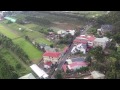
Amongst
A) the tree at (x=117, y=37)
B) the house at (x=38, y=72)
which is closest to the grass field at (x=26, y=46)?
the house at (x=38, y=72)

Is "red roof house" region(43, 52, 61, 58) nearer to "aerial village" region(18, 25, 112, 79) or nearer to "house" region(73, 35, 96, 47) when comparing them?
"aerial village" region(18, 25, 112, 79)

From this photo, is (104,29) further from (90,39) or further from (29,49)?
(29,49)

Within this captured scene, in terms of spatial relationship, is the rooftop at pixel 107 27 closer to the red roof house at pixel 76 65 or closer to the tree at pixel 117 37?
the tree at pixel 117 37

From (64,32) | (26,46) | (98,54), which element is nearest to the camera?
(98,54)

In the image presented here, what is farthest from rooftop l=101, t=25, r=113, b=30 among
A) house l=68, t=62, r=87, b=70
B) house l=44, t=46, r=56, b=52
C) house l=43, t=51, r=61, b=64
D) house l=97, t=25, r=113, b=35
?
house l=68, t=62, r=87, b=70

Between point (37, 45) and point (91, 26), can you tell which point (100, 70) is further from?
point (91, 26)

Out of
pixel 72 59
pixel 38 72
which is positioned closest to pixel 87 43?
pixel 72 59
